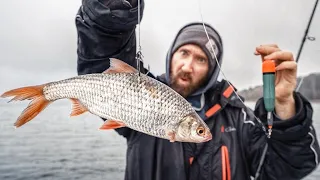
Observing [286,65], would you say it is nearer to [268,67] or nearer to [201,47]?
[268,67]

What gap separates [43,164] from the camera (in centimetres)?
1537

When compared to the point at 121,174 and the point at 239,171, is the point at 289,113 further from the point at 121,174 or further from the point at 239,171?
the point at 121,174

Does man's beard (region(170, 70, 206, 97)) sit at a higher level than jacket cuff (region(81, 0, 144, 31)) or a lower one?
lower

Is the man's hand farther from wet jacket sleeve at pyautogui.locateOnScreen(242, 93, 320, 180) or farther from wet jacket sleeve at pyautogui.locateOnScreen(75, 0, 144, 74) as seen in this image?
wet jacket sleeve at pyautogui.locateOnScreen(75, 0, 144, 74)

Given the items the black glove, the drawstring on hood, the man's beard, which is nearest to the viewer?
the black glove

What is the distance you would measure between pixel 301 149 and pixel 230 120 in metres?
0.85

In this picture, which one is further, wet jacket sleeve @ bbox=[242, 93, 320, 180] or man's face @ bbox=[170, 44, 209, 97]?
man's face @ bbox=[170, 44, 209, 97]

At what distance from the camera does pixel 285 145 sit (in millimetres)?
3230

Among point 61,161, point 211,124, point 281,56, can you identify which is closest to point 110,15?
point 281,56

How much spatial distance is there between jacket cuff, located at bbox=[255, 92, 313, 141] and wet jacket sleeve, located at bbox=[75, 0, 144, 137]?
123 centimetres

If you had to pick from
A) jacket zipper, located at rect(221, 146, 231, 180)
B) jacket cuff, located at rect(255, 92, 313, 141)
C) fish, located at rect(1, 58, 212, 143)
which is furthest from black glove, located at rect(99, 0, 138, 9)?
jacket zipper, located at rect(221, 146, 231, 180)

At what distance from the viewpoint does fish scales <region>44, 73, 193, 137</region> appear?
1.71 m

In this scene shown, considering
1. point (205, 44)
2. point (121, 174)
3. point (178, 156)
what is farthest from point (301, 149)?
point (121, 174)

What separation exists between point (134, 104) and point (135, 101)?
2 cm
